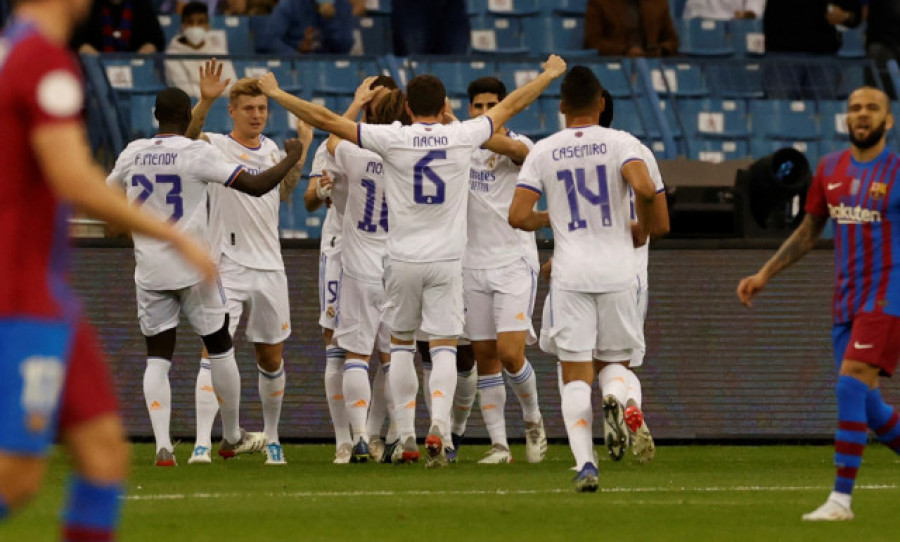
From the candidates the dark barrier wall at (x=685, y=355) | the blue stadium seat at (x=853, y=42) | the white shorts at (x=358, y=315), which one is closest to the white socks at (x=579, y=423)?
the white shorts at (x=358, y=315)

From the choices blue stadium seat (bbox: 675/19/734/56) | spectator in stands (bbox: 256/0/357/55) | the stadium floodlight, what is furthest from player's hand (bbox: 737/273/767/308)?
blue stadium seat (bbox: 675/19/734/56)

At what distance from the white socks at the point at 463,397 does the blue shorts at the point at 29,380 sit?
778 cm

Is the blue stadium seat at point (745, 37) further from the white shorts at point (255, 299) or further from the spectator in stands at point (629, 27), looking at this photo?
the white shorts at point (255, 299)

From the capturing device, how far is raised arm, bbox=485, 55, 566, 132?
10.6 m

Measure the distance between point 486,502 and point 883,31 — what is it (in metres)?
12.6

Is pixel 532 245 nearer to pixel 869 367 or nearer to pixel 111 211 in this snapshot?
pixel 869 367

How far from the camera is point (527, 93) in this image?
1073 cm

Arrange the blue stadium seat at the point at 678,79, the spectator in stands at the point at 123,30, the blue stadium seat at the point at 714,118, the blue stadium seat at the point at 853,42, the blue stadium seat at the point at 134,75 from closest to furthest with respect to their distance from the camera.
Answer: the blue stadium seat at the point at 134,75 < the spectator in stands at the point at 123,30 < the blue stadium seat at the point at 714,118 < the blue stadium seat at the point at 678,79 < the blue stadium seat at the point at 853,42

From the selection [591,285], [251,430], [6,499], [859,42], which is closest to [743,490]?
[591,285]

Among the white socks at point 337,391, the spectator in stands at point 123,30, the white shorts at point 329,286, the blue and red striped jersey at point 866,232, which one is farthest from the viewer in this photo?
the spectator in stands at point 123,30

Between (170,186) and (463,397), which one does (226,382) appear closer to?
(170,186)

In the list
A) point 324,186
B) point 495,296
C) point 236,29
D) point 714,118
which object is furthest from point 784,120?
point 324,186

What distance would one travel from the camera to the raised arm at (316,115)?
10.4m

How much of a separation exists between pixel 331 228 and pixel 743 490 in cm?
378
